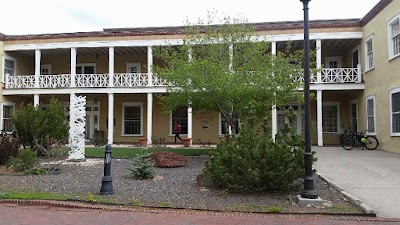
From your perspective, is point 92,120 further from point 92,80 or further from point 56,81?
point 56,81

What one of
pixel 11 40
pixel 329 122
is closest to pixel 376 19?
pixel 329 122

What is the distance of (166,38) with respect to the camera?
75.8ft

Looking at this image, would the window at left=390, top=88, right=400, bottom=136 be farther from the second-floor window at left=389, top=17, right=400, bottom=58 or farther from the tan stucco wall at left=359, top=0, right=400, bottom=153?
the second-floor window at left=389, top=17, right=400, bottom=58

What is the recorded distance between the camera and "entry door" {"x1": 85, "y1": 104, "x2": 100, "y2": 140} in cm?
2620

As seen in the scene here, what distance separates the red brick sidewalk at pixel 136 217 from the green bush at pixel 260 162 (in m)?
1.51

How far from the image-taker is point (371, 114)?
1961 cm

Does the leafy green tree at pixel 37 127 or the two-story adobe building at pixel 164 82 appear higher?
the two-story adobe building at pixel 164 82

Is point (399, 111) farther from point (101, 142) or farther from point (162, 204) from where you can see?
point (101, 142)

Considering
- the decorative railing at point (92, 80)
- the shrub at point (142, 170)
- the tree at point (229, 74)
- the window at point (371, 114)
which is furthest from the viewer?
the decorative railing at point (92, 80)

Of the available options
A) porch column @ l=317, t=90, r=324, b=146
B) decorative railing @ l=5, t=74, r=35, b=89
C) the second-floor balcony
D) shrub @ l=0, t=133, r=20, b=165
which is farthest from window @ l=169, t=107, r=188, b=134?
shrub @ l=0, t=133, r=20, b=165

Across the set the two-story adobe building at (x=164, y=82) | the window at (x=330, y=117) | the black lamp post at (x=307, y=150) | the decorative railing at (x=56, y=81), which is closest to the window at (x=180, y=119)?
the two-story adobe building at (x=164, y=82)

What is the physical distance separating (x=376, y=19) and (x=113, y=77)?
15124mm

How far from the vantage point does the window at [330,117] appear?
24.0 m

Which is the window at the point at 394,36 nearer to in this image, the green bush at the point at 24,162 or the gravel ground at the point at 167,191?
the gravel ground at the point at 167,191
